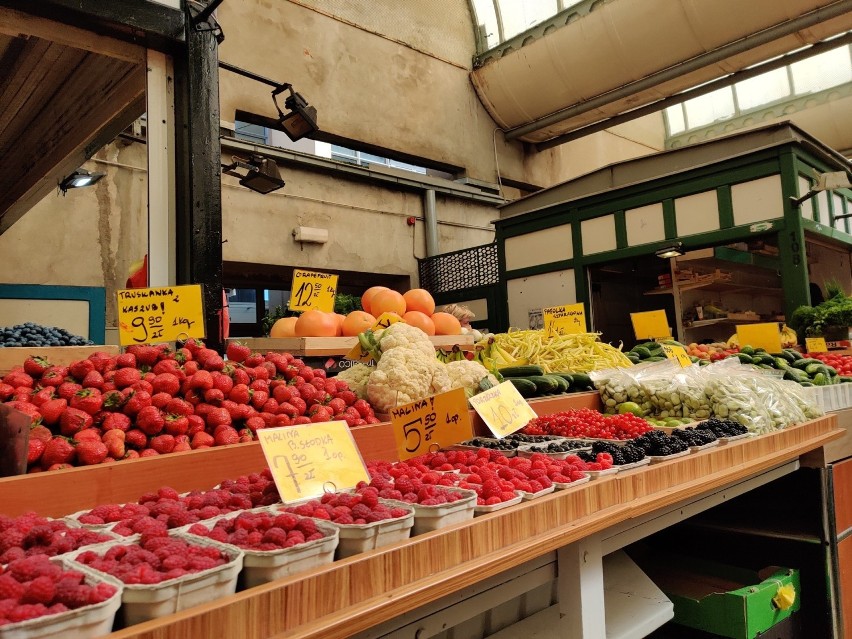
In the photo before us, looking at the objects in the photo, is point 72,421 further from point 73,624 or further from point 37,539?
point 73,624

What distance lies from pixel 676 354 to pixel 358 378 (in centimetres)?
215

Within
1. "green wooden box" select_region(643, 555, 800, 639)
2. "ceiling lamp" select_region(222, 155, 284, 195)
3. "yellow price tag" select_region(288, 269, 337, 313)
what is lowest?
"green wooden box" select_region(643, 555, 800, 639)

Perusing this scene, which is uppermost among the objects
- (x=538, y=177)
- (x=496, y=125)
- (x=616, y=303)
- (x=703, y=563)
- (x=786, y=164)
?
(x=496, y=125)

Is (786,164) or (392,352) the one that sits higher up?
(786,164)

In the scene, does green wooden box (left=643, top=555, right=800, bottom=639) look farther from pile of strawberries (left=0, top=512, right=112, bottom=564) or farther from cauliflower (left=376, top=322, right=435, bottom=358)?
pile of strawberries (left=0, top=512, right=112, bottom=564)

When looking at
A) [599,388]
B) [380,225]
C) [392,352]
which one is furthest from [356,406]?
[380,225]

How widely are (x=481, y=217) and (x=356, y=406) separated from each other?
737cm

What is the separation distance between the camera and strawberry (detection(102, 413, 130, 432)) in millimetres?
1489

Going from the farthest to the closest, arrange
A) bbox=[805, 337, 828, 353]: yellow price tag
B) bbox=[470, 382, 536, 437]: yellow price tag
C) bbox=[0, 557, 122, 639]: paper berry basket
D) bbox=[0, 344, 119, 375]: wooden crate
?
bbox=[805, 337, 828, 353]: yellow price tag → bbox=[0, 344, 119, 375]: wooden crate → bbox=[470, 382, 536, 437]: yellow price tag → bbox=[0, 557, 122, 639]: paper berry basket

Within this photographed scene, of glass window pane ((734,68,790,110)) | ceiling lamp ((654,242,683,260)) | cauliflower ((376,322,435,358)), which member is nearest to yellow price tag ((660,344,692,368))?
cauliflower ((376,322,435,358))

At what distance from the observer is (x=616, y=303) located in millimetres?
8047

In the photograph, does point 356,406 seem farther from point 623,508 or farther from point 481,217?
point 481,217

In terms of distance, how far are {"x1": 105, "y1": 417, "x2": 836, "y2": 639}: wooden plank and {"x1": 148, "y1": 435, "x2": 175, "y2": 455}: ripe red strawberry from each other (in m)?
0.81

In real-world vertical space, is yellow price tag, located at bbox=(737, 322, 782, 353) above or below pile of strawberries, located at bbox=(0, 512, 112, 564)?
above
